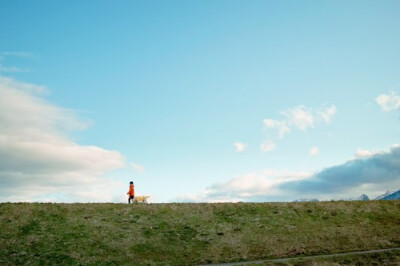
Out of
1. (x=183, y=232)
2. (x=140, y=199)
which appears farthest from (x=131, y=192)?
(x=183, y=232)

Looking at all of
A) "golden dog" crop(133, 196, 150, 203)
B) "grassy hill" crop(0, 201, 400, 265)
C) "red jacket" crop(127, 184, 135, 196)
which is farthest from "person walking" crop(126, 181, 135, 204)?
"grassy hill" crop(0, 201, 400, 265)

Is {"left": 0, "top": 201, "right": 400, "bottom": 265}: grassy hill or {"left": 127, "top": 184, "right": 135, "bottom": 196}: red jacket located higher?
{"left": 127, "top": 184, "right": 135, "bottom": 196}: red jacket

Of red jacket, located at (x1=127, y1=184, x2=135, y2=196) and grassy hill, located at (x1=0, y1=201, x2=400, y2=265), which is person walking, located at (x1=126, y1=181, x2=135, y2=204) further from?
grassy hill, located at (x1=0, y1=201, x2=400, y2=265)

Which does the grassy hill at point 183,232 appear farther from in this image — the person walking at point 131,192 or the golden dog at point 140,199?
the golden dog at point 140,199

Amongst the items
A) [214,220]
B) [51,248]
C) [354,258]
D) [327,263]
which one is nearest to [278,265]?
[327,263]

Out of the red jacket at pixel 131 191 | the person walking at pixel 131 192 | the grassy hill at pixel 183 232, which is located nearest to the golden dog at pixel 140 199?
the person walking at pixel 131 192

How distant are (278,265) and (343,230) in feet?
35.5

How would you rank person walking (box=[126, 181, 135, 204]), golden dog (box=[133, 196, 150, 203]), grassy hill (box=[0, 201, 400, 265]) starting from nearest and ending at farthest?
grassy hill (box=[0, 201, 400, 265]) < person walking (box=[126, 181, 135, 204]) < golden dog (box=[133, 196, 150, 203])

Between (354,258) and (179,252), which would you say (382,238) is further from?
(179,252)

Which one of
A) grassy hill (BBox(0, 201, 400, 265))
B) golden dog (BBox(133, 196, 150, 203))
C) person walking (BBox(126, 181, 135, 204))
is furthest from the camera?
golden dog (BBox(133, 196, 150, 203))

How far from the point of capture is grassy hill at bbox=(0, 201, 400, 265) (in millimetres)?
27203

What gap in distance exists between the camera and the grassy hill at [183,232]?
1071 inches

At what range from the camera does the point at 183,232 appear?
31.4 m

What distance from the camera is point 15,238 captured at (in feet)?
93.5
